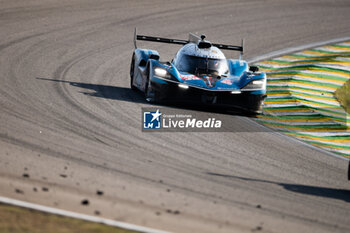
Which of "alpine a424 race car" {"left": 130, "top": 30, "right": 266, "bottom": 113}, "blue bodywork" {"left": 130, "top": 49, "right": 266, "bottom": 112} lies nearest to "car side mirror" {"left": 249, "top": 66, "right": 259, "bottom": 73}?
"alpine a424 race car" {"left": 130, "top": 30, "right": 266, "bottom": 113}

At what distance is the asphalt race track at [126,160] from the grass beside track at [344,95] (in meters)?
3.05

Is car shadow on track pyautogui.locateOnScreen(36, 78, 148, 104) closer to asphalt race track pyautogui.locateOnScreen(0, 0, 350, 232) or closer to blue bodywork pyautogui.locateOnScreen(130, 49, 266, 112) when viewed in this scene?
asphalt race track pyautogui.locateOnScreen(0, 0, 350, 232)

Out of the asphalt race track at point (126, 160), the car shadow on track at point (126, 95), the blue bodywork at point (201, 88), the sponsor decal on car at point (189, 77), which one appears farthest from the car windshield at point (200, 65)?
the asphalt race track at point (126, 160)

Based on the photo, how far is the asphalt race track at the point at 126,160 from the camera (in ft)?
22.0

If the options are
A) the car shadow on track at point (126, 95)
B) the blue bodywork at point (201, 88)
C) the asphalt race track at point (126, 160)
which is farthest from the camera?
the car shadow on track at point (126, 95)

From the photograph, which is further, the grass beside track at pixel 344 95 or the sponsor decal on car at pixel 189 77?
the grass beside track at pixel 344 95

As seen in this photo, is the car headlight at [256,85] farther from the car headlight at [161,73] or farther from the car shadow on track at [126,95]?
the car headlight at [161,73]

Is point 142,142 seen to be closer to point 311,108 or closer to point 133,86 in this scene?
point 133,86

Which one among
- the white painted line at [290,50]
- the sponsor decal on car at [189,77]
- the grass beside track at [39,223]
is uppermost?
the white painted line at [290,50]

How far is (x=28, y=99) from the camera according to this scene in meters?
11.6

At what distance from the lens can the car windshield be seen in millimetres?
12953

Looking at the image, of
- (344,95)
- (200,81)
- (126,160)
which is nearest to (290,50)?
Answer: (344,95)

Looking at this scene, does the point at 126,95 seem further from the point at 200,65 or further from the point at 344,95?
the point at 344,95

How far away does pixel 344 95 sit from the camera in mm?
14914
